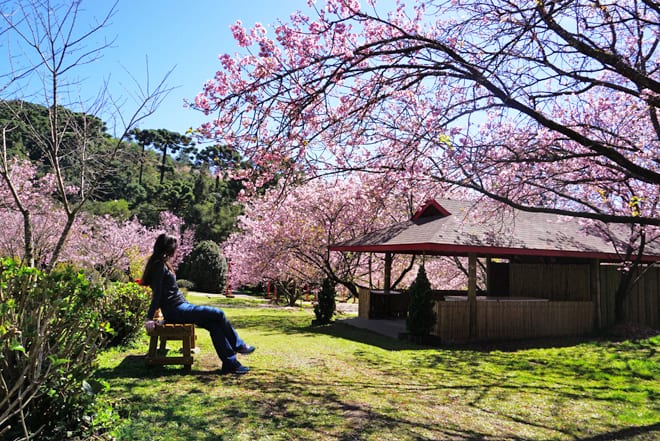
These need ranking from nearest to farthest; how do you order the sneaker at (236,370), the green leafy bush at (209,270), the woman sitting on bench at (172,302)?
the woman sitting on bench at (172,302) → the sneaker at (236,370) → the green leafy bush at (209,270)

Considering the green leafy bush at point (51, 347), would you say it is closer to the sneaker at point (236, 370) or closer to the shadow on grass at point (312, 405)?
the shadow on grass at point (312, 405)

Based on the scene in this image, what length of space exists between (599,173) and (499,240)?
265cm

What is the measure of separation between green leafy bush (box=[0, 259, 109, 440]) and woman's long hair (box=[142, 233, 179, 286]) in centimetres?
228

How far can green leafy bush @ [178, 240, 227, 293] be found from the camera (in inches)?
1113

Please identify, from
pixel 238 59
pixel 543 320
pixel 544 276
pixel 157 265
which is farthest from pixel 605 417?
pixel 544 276

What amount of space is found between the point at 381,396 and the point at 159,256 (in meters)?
3.29

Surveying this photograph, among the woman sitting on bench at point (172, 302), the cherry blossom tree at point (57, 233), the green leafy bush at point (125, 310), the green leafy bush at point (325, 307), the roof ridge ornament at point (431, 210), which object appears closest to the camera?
the woman sitting on bench at point (172, 302)

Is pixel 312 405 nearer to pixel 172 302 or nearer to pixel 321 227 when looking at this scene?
pixel 172 302

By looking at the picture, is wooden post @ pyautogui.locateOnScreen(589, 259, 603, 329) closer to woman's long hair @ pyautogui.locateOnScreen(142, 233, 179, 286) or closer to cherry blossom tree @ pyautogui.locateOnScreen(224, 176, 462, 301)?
cherry blossom tree @ pyautogui.locateOnScreen(224, 176, 462, 301)

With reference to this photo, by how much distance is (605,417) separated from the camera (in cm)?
520

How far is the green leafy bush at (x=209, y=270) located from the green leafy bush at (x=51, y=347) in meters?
25.2

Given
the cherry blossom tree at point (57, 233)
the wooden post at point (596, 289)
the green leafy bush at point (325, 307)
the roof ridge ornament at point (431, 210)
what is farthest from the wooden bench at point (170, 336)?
the wooden post at point (596, 289)

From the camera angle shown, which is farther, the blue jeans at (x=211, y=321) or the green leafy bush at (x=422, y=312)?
the green leafy bush at (x=422, y=312)

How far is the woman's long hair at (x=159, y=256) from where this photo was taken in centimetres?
592
